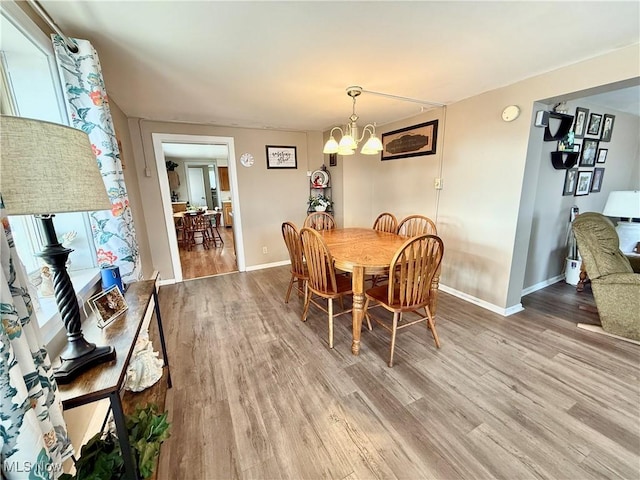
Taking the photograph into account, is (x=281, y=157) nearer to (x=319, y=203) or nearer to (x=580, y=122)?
(x=319, y=203)

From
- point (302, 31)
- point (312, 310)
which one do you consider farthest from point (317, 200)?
point (302, 31)

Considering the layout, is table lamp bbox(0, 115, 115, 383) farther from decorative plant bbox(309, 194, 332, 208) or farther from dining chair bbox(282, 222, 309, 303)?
decorative plant bbox(309, 194, 332, 208)

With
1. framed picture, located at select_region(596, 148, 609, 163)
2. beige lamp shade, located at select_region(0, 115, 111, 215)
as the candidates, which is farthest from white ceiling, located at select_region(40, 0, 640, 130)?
framed picture, located at select_region(596, 148, 609, 163)

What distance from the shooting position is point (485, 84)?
7.72 feet

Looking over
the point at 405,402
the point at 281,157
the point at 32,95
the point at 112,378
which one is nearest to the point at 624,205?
the point at 405,402

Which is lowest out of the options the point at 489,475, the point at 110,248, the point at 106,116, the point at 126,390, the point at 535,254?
the point at 489,475

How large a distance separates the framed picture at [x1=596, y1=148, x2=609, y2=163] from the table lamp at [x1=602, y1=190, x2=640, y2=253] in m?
0.54

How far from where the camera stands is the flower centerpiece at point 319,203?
434 centimetres

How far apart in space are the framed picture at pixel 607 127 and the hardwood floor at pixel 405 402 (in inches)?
99.4

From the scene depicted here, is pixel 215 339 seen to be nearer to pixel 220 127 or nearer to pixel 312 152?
pixel 220 127

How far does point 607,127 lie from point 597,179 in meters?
0.64

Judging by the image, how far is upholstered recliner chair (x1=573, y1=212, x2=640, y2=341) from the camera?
6.73 ft

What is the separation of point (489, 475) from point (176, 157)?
362 inches

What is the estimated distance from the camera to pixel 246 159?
3.89 metres
